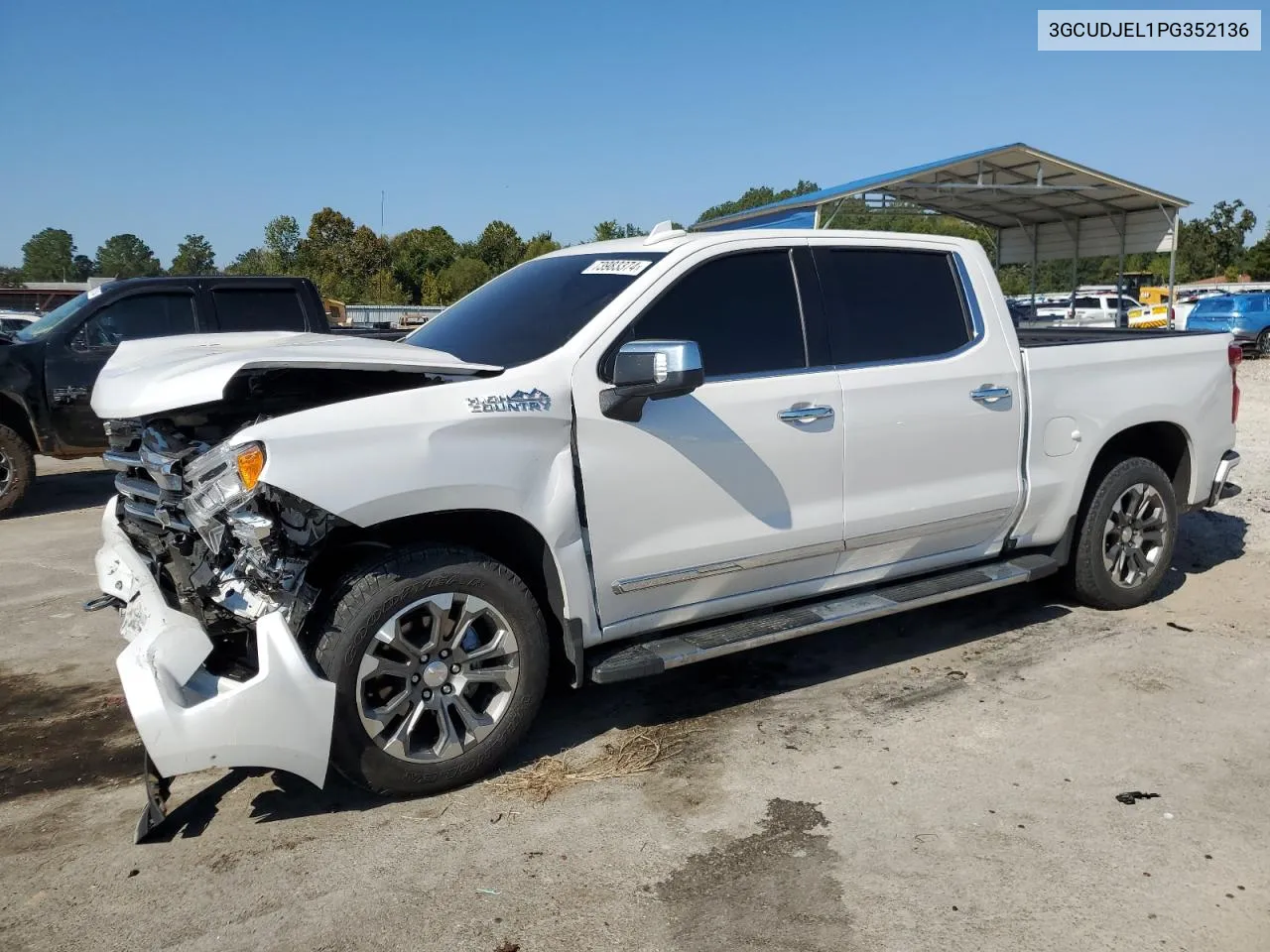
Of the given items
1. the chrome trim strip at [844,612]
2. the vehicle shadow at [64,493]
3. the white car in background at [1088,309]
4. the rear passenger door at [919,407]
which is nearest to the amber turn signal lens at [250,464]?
the chrome trim strip at [844,612]

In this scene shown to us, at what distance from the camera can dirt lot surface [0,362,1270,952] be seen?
9.56 ft

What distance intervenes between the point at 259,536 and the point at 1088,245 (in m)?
22.1

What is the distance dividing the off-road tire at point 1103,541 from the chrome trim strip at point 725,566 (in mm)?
1761

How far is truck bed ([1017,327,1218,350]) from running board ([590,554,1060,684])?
1.28 meters

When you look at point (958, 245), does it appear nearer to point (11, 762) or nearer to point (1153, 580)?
point (1153, 580)

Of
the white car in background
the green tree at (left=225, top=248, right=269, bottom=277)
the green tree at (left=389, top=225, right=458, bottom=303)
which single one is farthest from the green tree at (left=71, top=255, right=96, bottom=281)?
the white car in background

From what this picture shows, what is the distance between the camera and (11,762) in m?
4.07

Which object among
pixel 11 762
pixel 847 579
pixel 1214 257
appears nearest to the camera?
pixel 11 762

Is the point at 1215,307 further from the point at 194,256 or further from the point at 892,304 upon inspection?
the point at 194,256

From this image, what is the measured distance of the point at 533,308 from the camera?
4.34m

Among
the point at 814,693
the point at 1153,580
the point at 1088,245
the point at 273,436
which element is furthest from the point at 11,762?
the point at 1088,245

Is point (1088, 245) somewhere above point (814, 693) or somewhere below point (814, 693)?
above

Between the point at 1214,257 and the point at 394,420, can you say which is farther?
the point at 1214,257

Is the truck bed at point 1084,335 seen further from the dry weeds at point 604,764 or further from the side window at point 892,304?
the dry weeds at point 604,764
